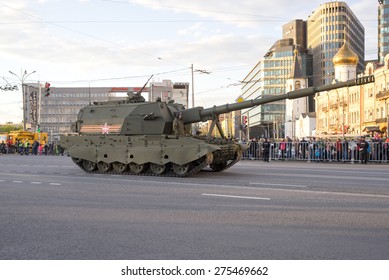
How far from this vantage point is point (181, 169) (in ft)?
55.4

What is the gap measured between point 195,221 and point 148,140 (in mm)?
9514

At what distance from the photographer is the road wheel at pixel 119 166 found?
18125mm

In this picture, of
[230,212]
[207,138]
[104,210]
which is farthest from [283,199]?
[207,138]

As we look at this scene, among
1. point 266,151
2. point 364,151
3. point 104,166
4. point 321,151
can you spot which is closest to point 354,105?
point 321,151

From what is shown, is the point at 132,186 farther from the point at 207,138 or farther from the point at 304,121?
the point at 304,121

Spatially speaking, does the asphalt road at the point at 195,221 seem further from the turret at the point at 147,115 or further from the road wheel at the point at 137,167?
the turret at the point at 147,115

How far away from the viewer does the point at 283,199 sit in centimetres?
1079

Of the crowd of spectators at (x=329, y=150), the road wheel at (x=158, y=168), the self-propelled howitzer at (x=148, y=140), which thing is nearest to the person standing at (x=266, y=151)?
the crowd of spectators at (x=329, y=150)

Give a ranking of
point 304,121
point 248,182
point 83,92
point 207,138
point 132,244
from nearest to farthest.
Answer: point 132,244, point 248,182, point 207,138, point 304,121, point 83,92

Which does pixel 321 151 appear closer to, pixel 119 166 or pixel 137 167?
pixel 137 167

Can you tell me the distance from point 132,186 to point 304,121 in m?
85.6

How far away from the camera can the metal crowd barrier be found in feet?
91.3

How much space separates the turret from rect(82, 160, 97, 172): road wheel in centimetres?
115

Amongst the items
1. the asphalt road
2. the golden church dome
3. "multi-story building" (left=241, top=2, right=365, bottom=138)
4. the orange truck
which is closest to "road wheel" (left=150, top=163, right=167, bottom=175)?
the asphalt road
